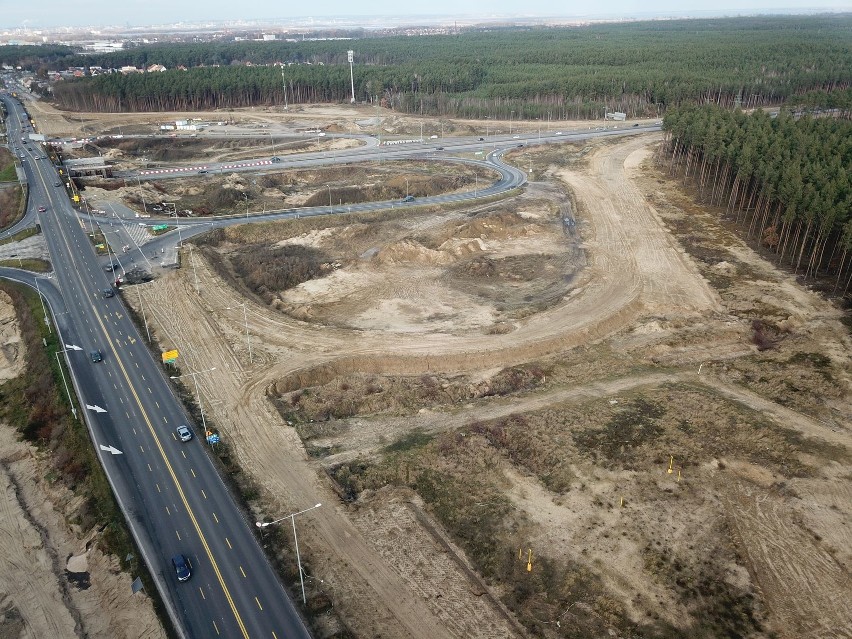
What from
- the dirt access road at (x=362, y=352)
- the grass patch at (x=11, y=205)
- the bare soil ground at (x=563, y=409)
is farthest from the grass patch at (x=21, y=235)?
the bare soil ground at (x=563, y=409)

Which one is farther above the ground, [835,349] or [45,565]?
[835,349]

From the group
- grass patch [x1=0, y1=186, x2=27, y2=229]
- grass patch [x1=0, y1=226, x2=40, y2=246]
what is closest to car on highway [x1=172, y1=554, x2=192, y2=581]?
grass patch [x1=0, y1=226, x2=40, y2=246]

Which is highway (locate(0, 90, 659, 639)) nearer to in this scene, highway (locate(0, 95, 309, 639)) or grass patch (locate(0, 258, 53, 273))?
highway (locate(0, 95, 309, 639))

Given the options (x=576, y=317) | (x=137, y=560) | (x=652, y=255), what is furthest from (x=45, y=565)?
(x=652, y=255)

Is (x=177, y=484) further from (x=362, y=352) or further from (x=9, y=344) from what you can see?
(x=9, y=344)

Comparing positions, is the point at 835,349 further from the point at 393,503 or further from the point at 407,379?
the point at 393,503

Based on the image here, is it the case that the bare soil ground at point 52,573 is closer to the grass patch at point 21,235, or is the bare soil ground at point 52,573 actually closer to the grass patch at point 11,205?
the grass patch at point 21,235

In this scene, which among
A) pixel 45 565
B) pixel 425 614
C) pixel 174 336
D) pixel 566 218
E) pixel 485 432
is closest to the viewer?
pixel 425 614
